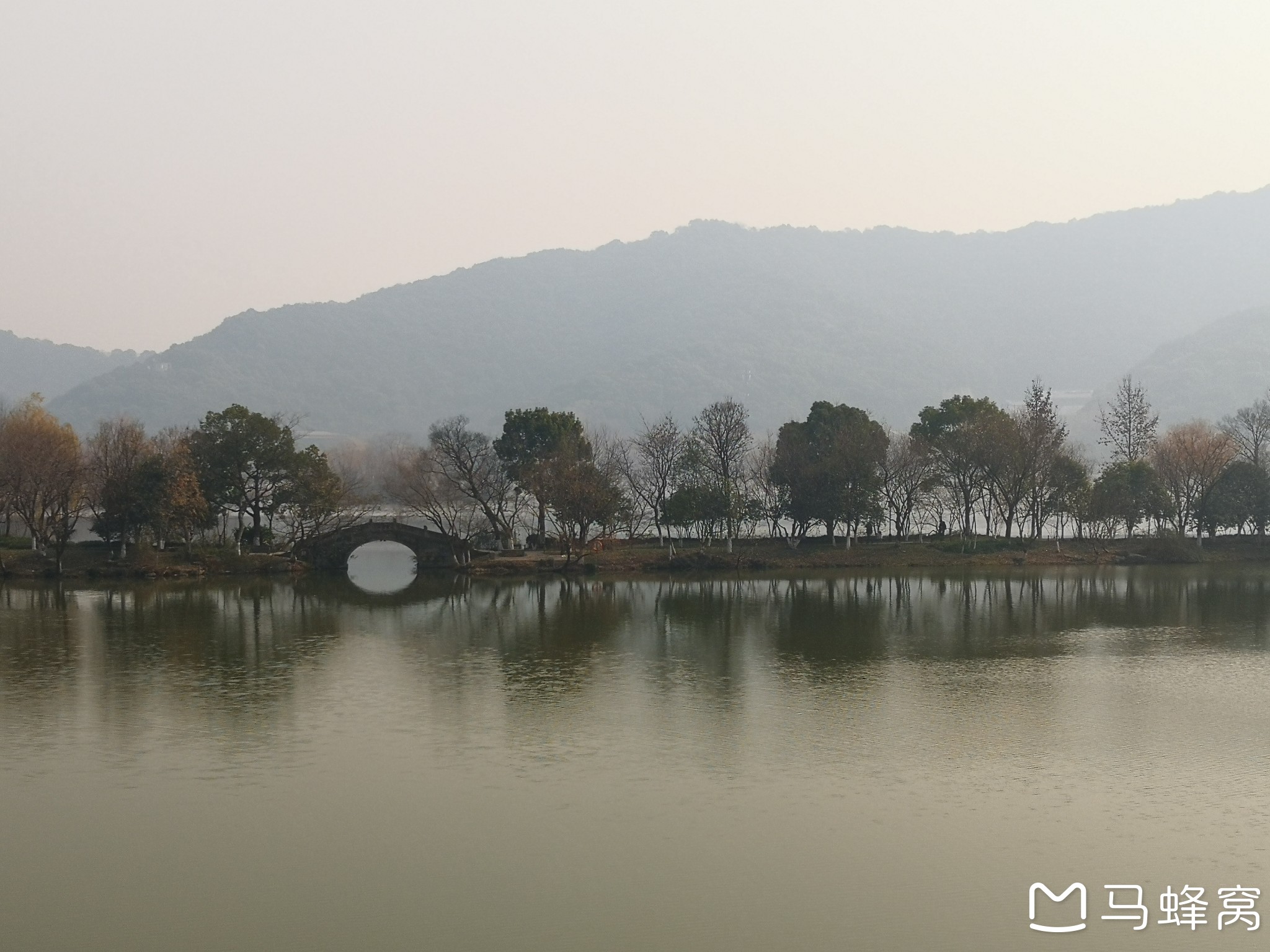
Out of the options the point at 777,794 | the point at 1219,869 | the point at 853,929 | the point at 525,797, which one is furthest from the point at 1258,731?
the point at 525,797

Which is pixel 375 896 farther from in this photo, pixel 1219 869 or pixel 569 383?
pixel 569 383

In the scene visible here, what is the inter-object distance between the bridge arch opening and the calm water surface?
19.6m

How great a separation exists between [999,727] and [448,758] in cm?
992

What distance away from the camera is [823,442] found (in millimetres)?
64500

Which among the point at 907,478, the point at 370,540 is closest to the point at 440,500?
the point at 370,540

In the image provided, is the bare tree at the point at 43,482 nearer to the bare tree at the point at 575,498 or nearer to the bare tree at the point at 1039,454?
the bare tree at the point at 575,498

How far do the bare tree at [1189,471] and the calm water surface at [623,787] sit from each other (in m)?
30.9

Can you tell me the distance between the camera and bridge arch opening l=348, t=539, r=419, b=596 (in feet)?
178

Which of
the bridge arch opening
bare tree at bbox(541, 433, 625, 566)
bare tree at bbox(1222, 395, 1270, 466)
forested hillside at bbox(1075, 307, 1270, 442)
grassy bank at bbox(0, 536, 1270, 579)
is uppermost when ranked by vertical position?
forested hillside at bbox(1075, 307, 1270, 442)

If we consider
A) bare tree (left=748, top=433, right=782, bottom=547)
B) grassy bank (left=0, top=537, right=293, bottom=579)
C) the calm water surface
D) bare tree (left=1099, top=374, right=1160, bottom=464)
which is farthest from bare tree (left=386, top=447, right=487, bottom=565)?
bare tree (left=1099, top=374, right=1160, bottom=464)

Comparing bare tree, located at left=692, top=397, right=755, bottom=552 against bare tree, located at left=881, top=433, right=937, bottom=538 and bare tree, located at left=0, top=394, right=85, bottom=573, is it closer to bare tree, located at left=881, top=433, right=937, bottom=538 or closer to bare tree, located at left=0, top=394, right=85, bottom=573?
bare tree, located at left=881, top=433, right=937, bottom=538

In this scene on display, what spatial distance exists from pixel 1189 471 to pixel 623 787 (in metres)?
54.2

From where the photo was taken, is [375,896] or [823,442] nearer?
[375,896]

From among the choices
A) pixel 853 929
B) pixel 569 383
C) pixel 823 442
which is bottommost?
pixel 853 929
